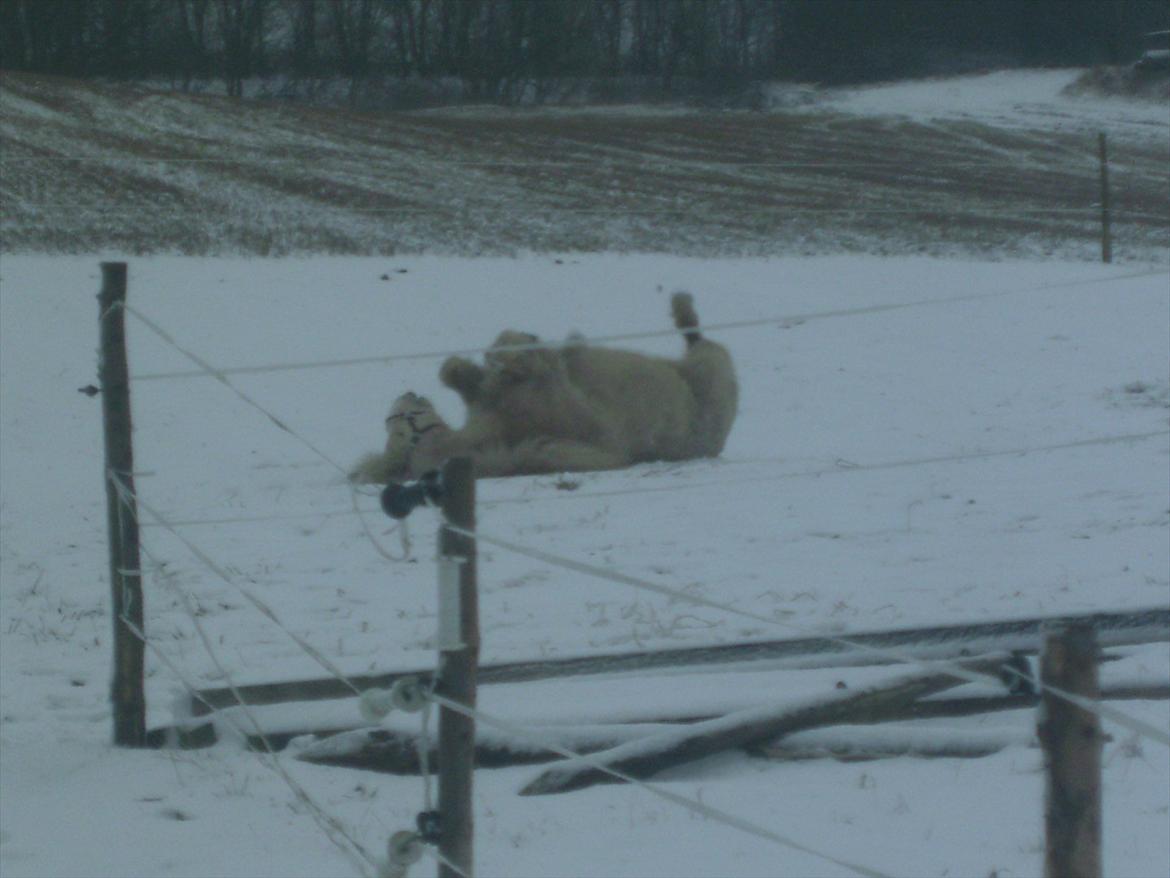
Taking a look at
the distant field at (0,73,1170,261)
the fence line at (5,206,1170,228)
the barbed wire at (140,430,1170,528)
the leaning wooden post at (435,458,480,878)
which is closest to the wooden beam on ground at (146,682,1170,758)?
the leaning wooden post at (435,458,480,878)

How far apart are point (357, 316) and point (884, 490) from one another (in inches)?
229

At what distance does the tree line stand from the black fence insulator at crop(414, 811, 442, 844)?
3579 cm

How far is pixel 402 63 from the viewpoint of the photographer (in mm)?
43375

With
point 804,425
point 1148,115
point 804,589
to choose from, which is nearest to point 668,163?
point 1148,115

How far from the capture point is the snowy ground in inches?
164

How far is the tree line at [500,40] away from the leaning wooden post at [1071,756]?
36.2 m

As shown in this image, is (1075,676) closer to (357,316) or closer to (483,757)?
(483,757)

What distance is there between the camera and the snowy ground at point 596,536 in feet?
13.7

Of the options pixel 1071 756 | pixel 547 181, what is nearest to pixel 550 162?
pixel 547 181

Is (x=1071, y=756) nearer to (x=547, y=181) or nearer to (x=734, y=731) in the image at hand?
(x=734, y=731)

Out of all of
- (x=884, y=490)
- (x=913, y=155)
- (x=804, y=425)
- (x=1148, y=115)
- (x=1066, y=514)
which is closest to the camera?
(x=1066, y=514)

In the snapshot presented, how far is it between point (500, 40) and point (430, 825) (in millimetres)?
41389

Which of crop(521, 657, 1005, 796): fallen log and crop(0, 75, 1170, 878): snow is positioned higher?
crop(521, 657, 1005, 796): fallen log

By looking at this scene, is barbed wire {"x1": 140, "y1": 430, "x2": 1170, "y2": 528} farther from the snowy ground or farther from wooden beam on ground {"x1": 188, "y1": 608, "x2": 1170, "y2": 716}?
wooden beam on ground {"x1": 188, "y1": 608, "x2": 1170, "y2": 716}
